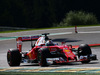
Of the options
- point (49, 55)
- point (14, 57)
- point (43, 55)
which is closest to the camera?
point (43, 55)

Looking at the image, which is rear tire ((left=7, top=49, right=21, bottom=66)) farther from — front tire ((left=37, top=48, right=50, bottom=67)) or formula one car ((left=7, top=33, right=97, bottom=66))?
front tire ((left=37, top=48, right=50, bottom=67))

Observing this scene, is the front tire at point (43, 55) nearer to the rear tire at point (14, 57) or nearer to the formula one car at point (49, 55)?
the formula one car at point (49, 55)

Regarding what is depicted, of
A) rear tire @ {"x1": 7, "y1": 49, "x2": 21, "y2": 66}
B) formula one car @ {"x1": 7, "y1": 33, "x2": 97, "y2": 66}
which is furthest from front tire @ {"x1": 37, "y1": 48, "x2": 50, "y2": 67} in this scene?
rear tire @ {"x1": 7, "y1": 49, "x2": 21, "y2": 66}

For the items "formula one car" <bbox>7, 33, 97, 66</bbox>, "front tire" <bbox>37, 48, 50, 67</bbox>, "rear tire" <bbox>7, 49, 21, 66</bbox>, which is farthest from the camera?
"rear tire" <bbox>7, 49, 21, 66</bbox>

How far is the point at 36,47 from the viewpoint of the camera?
14008 millimetres

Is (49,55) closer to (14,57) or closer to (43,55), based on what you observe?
(43,55)

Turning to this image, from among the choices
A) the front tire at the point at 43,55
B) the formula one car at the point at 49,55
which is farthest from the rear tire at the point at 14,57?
the front tire at the point at 43,55

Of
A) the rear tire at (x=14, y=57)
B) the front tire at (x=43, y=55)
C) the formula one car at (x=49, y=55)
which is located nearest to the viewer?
the front tire at (x=43, y=55)

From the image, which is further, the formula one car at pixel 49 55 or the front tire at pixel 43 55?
the formula one car at pixel 49 55

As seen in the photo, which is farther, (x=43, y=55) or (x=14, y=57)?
(x=14, y=57)

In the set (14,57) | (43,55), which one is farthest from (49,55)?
(14,57)

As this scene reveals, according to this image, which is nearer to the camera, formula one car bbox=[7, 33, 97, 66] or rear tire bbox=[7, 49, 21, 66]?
formula one car bbox=[7, 33, 97, 66]

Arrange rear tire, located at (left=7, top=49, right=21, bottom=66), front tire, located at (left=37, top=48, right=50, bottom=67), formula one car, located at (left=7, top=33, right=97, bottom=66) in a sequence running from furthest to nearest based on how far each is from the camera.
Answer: rear tire, located at (left=7, top=49, right=21, bottom=66), formula one car, located at (left=7, top=33, right=97, bottom=66), front tire, located at (left=37, top=48, right=50, bottom=67)

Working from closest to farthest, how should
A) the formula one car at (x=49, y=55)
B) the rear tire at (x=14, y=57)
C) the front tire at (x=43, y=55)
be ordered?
the front tire at (x=43, y=55)
the formula one car at (x=49, y=55)
the rear tire at (x=14, y=57)
